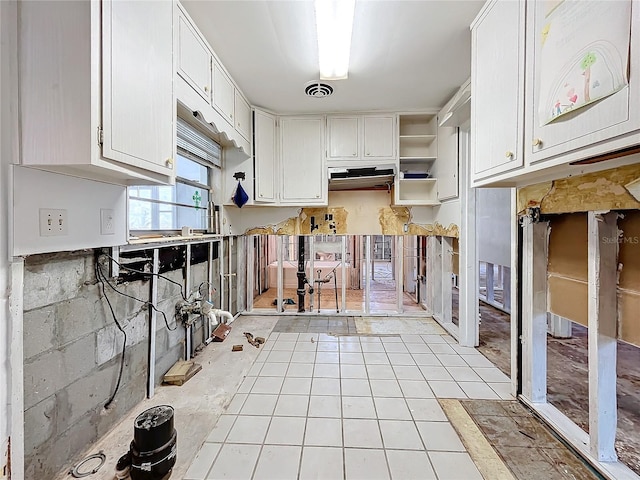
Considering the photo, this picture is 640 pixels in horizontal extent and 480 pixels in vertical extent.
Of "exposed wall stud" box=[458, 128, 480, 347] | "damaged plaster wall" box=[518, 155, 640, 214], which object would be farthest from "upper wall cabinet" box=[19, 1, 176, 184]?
"exposed wall stud" box=[458, 128, 480, 347]

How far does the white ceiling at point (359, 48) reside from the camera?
1.82m

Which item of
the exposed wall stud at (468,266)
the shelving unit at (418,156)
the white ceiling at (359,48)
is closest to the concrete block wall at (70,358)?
the white ceiling at (359,48)

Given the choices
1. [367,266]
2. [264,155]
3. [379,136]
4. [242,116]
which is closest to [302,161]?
[264,155]

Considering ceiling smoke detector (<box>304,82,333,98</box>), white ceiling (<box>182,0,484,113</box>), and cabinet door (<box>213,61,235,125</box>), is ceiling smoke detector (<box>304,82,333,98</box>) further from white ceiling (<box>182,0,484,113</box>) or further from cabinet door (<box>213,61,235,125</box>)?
cabinet door (<box>213,61,235,125</box>)

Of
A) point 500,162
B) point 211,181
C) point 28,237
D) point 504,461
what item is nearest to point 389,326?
point 504,461

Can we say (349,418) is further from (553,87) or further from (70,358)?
(553,87)

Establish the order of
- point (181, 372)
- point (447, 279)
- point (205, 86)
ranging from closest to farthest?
point (205, 86) → point (181, 372) → point (447, 279)

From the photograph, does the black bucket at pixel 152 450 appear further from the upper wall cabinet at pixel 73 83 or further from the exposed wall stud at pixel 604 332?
the exposed wall stud at pixel 604 332

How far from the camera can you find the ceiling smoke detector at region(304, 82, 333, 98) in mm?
2762

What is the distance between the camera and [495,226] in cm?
400

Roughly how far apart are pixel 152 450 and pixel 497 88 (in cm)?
256

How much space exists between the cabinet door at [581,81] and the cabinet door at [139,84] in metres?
1.75

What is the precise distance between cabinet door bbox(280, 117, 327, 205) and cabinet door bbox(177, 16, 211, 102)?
1371mm

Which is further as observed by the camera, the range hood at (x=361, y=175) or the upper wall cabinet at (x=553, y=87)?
the range hood at (x=361, y=175)
